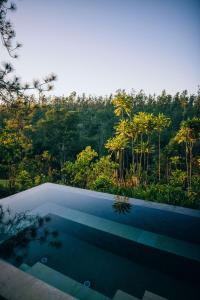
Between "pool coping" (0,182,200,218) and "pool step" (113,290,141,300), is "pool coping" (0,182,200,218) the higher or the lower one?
the higher one

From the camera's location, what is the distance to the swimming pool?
1672 mm

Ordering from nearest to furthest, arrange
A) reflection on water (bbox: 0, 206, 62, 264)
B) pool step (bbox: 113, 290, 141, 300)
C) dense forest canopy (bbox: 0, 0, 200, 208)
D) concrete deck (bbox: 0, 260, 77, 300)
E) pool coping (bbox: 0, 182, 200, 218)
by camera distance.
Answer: concrete deck (bbox: 0, 260, 77, 300), pool step (bbox: 113, 290, 141, 300), reflection on water (bbox: 0, 206, 62, 264), pool coping (bbox: 0, 182, 200, 218), dense forest canopy (bbox: 0, 0, 200, 208)

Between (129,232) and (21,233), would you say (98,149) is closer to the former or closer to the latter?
(129,232)

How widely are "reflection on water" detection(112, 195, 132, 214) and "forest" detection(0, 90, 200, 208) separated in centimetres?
92

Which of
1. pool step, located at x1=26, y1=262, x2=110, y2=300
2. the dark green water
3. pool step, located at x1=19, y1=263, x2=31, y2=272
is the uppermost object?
pool step, located at x1=19, y1=263, x2=31, y2=272

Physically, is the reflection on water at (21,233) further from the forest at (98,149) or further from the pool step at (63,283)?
the forest at (98,149)

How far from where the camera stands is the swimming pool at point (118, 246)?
1672 millimetres

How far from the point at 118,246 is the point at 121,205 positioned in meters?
1.07

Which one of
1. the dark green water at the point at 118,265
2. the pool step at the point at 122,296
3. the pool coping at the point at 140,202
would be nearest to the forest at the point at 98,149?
the pool coping at the point at 140,202

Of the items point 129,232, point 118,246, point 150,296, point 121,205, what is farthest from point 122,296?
point 121,205

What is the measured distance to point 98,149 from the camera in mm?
22188

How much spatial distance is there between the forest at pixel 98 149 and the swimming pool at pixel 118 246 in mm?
1318

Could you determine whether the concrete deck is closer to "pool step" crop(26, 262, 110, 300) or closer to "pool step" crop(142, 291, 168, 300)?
"pool step" crop(26, 262, 110, 300)

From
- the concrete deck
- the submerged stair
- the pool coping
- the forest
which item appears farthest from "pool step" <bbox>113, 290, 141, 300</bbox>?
the forest
